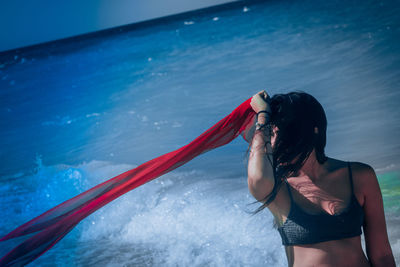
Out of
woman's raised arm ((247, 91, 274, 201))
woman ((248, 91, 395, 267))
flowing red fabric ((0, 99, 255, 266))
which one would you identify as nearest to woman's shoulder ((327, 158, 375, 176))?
woman ((248, 91, 395, 267))

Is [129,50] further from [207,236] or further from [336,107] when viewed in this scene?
[207,236]

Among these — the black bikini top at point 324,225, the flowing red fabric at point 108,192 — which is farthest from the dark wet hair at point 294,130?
the flowing red fabric at point 108,192

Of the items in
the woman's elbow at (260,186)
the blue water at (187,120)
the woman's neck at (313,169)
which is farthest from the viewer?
the blue water at (187,120)

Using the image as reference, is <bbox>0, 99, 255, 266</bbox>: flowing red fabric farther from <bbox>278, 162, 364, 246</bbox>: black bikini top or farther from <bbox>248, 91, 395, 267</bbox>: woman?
<bbox>278, 162, 364, 246</bbox>: black bikini top

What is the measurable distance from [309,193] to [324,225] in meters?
0.15

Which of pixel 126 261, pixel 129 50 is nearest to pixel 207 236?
pixel 126 261

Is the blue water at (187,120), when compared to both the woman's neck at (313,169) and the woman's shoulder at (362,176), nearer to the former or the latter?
the woman's neck at (313,169)

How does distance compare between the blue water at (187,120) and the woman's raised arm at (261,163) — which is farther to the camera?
the blue water at (187,120)

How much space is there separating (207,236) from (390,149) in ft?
7.81

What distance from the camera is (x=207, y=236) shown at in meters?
3.57

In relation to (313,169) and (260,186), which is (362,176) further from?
(260,186)

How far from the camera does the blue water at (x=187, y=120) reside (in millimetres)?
3693

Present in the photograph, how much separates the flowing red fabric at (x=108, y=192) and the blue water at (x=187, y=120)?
0.24 metres

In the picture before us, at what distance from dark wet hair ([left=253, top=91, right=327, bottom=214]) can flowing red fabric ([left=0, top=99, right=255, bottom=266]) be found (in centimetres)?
39
